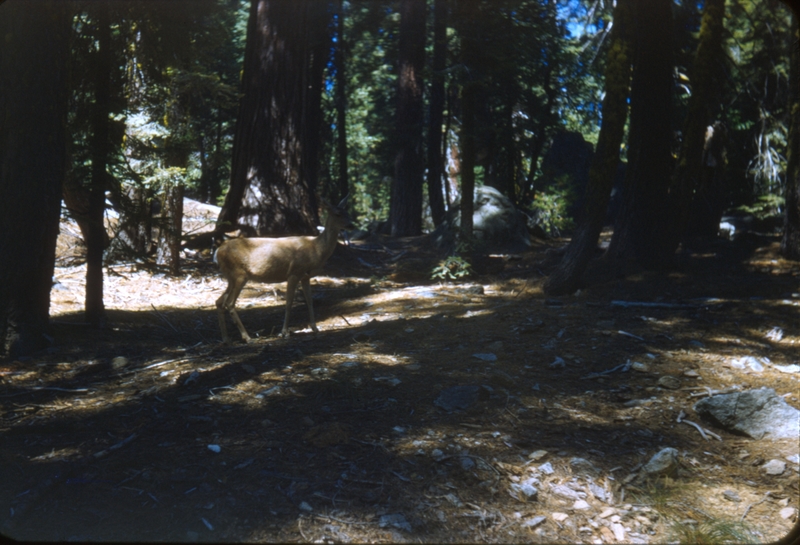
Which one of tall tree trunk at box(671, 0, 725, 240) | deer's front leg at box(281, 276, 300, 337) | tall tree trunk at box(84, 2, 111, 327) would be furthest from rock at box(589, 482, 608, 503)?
tall tree trunk at box(671, 0, 725, 240)

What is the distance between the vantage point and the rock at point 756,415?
194 inches

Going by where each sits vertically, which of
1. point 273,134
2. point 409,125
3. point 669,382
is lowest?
point 669,382

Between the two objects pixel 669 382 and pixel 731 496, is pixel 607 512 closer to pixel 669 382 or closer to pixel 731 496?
pixel 731 496

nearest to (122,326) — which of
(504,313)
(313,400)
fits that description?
(313,400)

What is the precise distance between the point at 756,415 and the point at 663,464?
1210 mm

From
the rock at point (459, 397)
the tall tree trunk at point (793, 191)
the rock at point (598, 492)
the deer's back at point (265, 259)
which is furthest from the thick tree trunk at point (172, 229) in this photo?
the tall tree trunk at point (793, 191)

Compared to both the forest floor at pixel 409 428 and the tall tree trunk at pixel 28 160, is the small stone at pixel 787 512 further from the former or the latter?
the tall tree trunk at pixel 28 160

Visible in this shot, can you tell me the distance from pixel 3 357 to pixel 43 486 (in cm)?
332

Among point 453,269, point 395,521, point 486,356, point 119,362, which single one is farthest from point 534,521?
point 453,269

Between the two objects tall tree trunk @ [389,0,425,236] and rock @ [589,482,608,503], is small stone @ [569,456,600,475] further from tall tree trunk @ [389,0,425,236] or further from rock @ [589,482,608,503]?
tall tree trunk @ [389,0,425,236]

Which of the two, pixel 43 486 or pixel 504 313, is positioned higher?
pixel 504 313

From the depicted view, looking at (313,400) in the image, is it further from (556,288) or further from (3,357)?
(556,288)

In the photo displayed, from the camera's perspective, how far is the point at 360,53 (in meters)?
27.8

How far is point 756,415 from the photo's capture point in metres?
5.00
